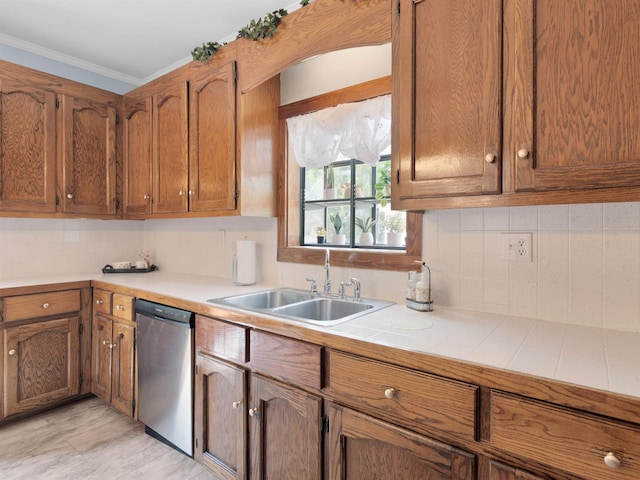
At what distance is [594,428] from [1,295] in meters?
2.85

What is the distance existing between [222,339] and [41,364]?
5.01 feet

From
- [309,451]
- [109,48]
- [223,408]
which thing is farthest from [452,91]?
[109,48]

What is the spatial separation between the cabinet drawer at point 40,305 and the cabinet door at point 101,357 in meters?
0.19

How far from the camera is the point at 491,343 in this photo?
112 centimetres

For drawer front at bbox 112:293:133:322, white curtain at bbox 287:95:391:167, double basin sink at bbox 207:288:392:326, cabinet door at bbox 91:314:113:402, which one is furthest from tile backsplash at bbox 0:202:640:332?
cabinet door at bbox 91:314:113:402

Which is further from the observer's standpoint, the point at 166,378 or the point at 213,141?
the point at 213,141

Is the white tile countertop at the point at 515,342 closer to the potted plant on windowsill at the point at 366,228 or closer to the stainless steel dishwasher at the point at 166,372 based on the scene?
the potted plant on windowsill at the point at 366,228

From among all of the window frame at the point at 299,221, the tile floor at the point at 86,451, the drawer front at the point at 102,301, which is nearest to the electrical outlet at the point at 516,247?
the window frame at the point at 299,221

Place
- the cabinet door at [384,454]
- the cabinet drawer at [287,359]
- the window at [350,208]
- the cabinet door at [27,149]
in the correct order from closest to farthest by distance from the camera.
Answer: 1. the cabinet door at [384,454]
2. the cabinet drawer at [287,359]
3. the window at [350,208]
4. the cabinet door at [27,149]

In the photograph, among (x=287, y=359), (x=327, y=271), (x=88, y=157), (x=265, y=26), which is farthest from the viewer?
(x=88, y=157)

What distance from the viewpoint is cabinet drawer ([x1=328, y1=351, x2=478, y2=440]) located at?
0.99m

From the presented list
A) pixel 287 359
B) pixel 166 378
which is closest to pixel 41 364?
pixel 166 378

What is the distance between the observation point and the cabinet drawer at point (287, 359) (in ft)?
4.27

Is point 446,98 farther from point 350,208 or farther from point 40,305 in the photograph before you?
point 40,305
